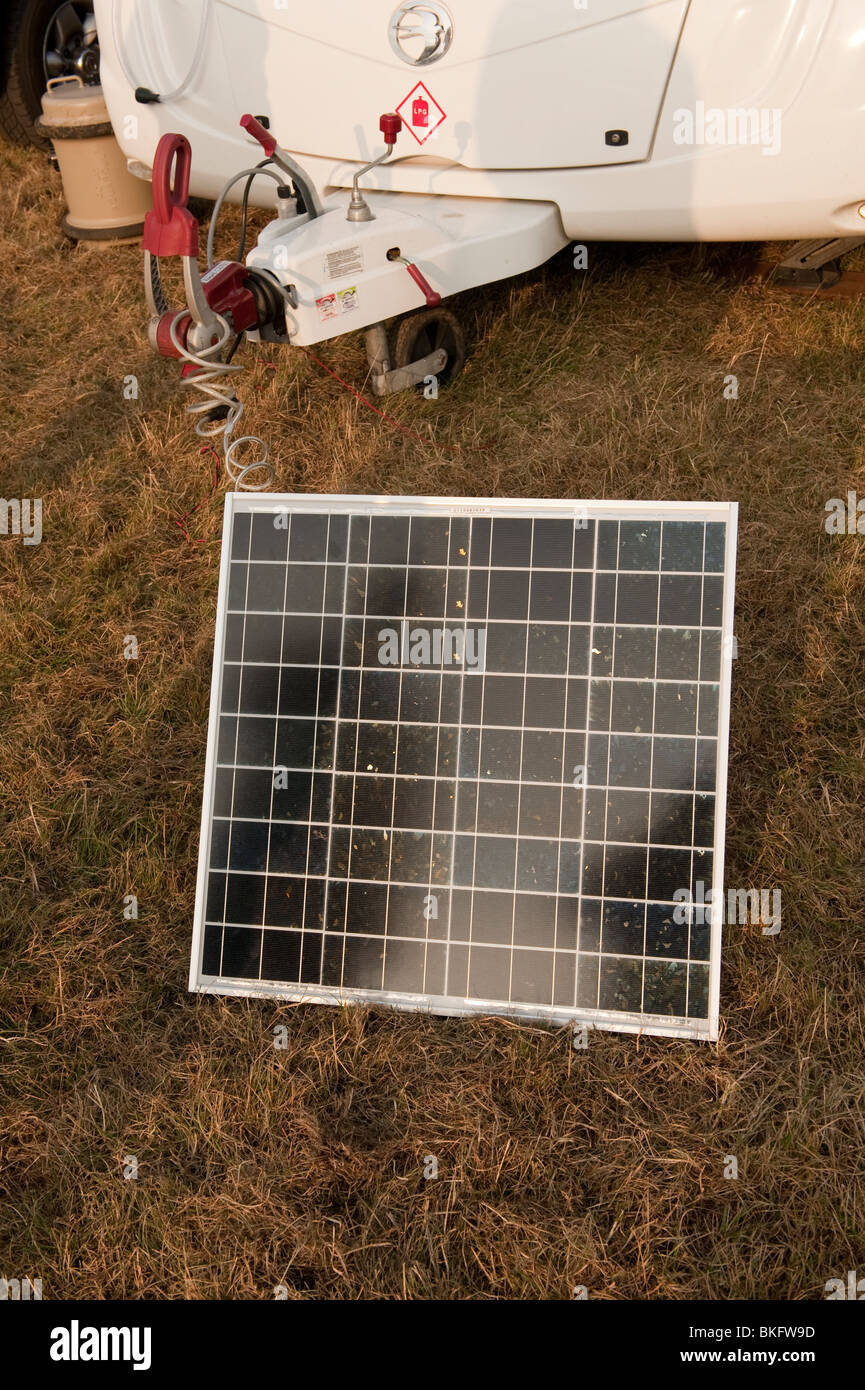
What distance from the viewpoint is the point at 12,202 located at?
6.52m

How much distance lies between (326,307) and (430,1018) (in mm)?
2568

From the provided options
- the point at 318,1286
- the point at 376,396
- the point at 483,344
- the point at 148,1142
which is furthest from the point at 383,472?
the point at 318,1286

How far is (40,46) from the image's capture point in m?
6.45

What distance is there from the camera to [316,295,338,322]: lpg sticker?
14.1ft

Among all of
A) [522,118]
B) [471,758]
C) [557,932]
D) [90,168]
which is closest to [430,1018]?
[557,932]

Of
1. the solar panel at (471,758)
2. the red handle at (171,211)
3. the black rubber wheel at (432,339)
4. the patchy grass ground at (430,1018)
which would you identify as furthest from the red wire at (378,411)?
the solar panel at (471,758)

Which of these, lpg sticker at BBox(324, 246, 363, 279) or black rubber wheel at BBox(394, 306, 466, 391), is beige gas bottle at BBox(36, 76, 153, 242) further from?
lpg sticker at BBox(324, 246, 363, 279)

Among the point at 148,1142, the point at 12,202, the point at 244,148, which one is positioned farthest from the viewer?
the point at 12,202

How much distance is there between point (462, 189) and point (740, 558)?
1791mm

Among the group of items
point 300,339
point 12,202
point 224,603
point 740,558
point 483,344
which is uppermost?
point 12,202

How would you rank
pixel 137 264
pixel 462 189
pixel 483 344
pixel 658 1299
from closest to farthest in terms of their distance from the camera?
1. pixel 658 1299
2. pixel 462 189
3. pixel 483 344
4. pixel 137 264

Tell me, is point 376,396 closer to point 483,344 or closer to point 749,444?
point 483,344

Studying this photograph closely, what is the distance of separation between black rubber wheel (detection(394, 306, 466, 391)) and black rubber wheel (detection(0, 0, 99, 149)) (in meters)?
2.92

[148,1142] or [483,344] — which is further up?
[483,344]
